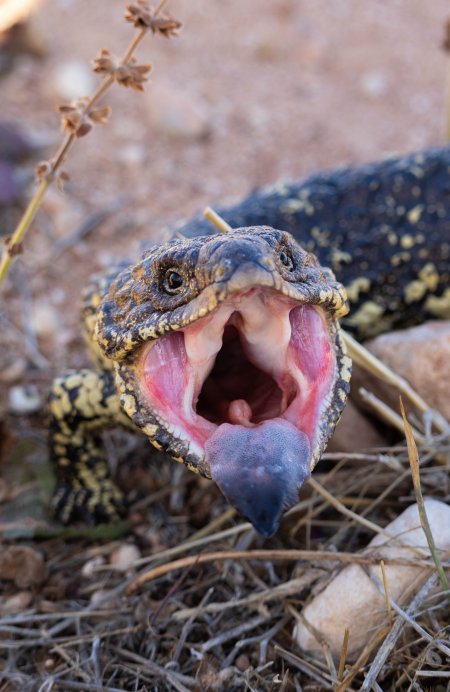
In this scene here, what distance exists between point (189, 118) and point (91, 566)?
3.47 metres

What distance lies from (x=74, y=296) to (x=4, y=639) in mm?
2200

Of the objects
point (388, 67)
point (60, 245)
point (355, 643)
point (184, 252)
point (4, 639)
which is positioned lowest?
point (4, 639)

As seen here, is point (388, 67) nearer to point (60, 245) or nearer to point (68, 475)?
point (60, 245)

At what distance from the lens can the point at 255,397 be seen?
7.13ft

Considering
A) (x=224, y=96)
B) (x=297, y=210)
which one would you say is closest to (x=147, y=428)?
(x=297, y=210)

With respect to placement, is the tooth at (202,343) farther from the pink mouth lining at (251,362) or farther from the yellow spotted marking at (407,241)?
the yellow spotted marking at (407,241)

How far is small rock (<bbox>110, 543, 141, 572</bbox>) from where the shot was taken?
2656 millimetres

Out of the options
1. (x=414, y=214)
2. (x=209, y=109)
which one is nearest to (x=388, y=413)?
(x=414, y=214)

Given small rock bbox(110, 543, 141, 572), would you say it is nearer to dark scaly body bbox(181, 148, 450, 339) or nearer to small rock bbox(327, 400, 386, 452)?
small rock bbox(327, 400, 386, 452)

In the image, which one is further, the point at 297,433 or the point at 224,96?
the point at 224,96

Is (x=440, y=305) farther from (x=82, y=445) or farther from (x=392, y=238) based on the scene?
(x=82, y=445)

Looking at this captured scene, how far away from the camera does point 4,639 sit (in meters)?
2.35

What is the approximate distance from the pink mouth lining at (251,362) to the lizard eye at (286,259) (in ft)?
0.31

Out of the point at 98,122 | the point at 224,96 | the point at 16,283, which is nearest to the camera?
the point at 98,122
